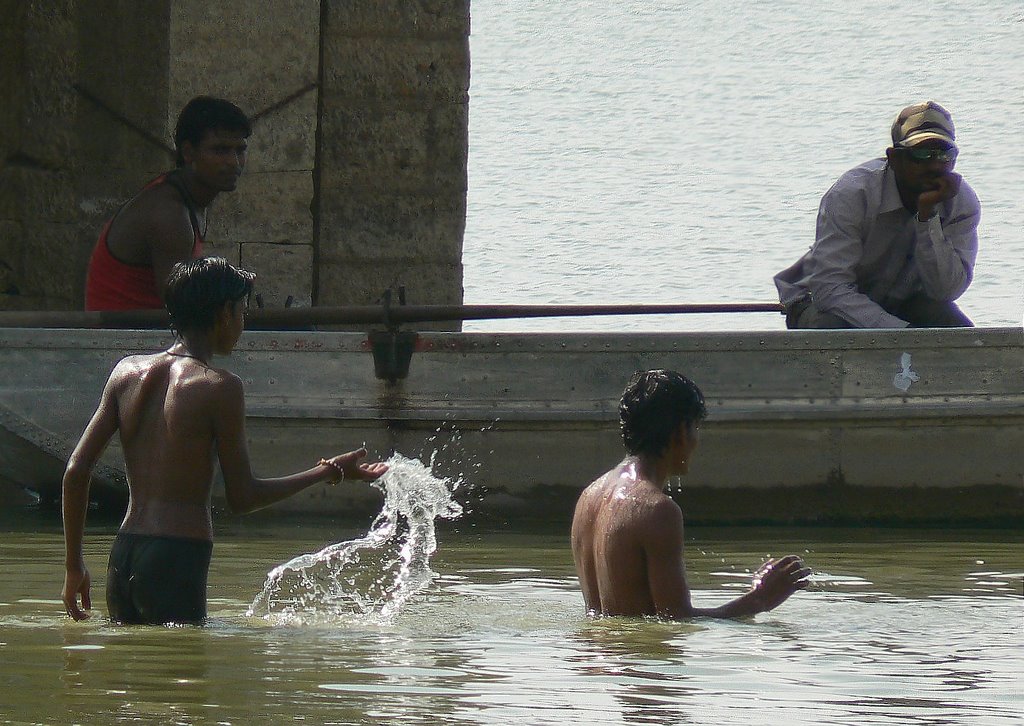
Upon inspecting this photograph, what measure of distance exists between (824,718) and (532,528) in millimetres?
4283

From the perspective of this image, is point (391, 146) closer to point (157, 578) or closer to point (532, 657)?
point (157, 578)

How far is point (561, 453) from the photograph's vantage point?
832 centimetres

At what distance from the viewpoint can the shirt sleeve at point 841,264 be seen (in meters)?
8.01

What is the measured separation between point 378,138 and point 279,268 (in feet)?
3.12

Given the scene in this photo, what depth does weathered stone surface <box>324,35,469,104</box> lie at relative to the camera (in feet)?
35.1

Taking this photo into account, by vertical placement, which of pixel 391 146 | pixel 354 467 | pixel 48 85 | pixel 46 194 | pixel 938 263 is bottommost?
pixel 354 467

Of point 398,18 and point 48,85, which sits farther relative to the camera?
point 48,85

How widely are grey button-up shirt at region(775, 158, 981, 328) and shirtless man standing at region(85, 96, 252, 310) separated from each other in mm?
2550

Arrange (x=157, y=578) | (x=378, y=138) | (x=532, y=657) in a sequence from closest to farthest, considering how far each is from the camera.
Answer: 1. (x=532, y=657)
2. (x=157, y=578)
3. (x=378, y=138)

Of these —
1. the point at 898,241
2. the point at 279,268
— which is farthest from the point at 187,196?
the point at 279,268

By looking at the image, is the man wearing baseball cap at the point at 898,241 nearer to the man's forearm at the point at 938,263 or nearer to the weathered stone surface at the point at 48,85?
the man's forearm at the point at 938,263

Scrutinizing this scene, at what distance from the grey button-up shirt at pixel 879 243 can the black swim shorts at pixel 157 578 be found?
3.87 meters

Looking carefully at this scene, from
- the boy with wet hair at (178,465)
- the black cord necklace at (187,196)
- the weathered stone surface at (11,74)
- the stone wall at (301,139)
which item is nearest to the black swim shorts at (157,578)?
the boy with wet hair at (178,465)

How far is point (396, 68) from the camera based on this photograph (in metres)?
10.7
